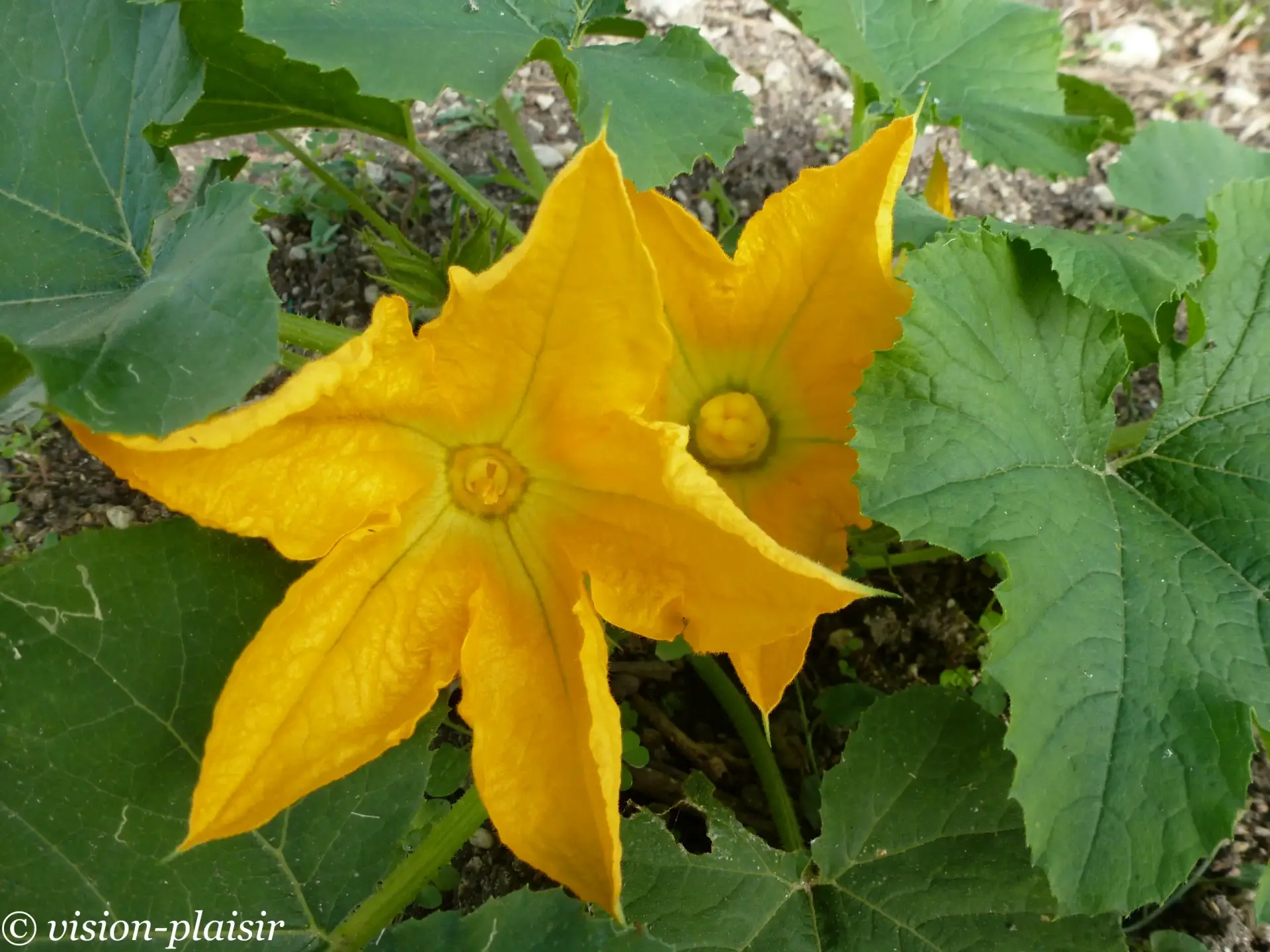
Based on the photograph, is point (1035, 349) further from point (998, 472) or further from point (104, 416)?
point (104, 416)

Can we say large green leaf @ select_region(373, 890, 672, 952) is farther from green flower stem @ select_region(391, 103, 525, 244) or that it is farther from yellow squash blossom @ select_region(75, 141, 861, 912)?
green flower stem @ select_region(391, 103, 525, 244)

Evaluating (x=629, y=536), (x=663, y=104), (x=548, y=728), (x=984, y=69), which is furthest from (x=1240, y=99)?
(x=548, y=728)

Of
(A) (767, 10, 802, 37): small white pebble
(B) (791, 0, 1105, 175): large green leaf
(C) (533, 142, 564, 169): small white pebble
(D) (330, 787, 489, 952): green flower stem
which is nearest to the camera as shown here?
(D) (330, 787, 489, 952): green flower stem

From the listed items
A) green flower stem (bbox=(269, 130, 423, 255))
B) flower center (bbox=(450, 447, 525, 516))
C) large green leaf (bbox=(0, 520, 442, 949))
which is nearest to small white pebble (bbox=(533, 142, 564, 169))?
green flower stem (bbox=(269, 130, 423, 255))

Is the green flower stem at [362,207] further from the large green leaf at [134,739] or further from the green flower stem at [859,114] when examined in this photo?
the green flower stem at [859,114]

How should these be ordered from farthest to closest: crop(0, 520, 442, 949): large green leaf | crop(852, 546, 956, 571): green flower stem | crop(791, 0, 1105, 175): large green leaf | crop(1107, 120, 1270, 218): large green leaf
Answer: crop(1107, 120, 1270, 218): large green leaf < crop(852, 546, 956, 571): green flower stem < crop(791, 0, 1105, 175): large green leaf < crop(0, 520, 442, 949): large green leaf

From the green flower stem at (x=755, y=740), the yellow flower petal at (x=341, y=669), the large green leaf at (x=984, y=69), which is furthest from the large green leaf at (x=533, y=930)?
the large green leaf at (x=984, y=69)
